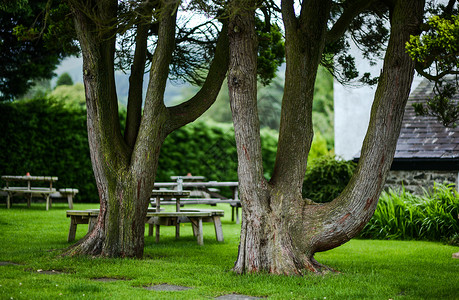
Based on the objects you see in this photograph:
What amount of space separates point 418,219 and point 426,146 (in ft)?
9.10

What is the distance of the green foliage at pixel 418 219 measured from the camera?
10797 millimetres

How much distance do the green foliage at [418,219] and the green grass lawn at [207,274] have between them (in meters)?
1.05

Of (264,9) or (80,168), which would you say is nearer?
(264,9)

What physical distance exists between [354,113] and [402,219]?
662 cm

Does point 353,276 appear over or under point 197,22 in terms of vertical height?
under

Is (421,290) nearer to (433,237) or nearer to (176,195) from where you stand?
(176,195)

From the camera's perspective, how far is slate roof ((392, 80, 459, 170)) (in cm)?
1294

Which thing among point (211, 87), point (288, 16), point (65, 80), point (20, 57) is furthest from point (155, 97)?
point (65, 80)

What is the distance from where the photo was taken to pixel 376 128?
651cm

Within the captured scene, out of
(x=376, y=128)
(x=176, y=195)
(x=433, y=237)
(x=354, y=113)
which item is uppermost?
(x=354, y=113)

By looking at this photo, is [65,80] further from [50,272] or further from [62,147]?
[50,272]

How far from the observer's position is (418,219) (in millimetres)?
11211

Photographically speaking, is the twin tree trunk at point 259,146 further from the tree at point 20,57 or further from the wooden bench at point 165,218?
the tree at point 20,57

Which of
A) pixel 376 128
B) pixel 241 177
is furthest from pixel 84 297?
pixel 376 128
